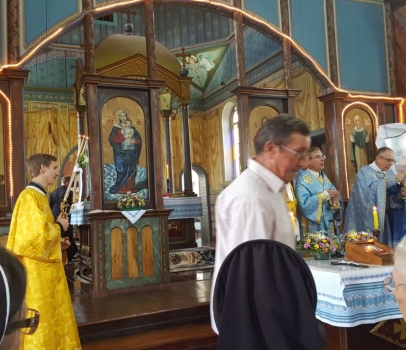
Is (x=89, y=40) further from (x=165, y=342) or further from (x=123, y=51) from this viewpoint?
(x=165, y=342)

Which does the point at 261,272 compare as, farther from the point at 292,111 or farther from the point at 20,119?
the point at 292,111

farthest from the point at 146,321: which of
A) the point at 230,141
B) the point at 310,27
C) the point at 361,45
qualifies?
the point at 230,141

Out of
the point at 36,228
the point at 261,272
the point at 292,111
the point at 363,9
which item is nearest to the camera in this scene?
the point at 261,272

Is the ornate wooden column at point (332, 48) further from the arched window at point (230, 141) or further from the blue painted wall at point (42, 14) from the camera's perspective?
the arched window at point (230, 141)

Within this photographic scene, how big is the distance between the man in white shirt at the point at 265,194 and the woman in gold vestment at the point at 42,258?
234cm

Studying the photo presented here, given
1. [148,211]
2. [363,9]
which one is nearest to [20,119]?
[148,211]

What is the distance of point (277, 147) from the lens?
2154 millimetres

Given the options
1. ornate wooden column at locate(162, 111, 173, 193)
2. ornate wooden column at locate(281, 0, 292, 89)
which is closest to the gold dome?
ornate wooden column at locate(162, 111, 173, 193)

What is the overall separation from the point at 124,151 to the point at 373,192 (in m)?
3.56

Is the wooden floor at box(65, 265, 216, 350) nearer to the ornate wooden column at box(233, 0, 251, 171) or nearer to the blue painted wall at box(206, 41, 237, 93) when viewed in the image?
the ornate wooden column at box(233, 0, 251, 171)

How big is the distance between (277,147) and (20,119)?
5.07 meters

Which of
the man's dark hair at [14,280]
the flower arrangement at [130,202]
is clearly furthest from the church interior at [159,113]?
the man's dark hair at [14,280]

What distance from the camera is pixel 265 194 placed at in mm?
1926

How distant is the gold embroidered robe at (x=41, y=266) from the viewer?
3865mm
